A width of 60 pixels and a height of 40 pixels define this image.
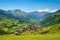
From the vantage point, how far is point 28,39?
16725cm

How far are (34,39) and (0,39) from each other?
133 ft

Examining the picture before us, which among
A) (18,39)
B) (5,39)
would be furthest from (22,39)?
(5,39)

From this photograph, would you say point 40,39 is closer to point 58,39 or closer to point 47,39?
point 47,39

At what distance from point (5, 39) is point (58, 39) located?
6357 cm

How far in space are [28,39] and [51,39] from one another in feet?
91.3

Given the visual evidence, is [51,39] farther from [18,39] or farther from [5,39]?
[5,39]

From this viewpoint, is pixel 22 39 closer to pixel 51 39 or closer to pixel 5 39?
pixel 5 39

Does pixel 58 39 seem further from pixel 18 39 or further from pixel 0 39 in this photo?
pixel 0 39

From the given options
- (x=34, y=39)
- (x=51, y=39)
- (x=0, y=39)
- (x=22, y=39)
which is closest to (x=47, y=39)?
(x=51, y=39)

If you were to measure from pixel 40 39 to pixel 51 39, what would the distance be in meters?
13.2

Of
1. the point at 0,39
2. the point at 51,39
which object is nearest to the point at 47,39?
the point at 51,39

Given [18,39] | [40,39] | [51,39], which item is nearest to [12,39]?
[18,39]

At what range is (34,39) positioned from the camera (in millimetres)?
169875

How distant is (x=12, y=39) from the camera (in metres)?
166
